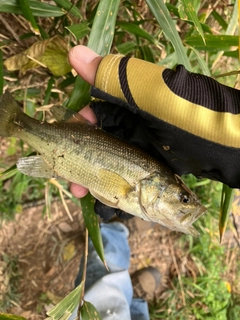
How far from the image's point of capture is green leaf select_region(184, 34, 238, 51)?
1503 mm

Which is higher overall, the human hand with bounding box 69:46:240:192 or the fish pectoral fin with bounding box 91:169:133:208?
the human hand with bounding box 69:46:240:192

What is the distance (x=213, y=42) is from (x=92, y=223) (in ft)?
3.19

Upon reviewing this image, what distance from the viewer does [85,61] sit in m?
1.22

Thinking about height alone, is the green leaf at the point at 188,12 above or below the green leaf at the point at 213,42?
above

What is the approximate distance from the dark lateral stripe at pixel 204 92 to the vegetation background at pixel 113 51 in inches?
7.6

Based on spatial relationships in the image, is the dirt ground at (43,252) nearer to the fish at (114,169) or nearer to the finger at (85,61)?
the fish at (114,169)

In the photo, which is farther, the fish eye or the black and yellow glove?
the fish eye

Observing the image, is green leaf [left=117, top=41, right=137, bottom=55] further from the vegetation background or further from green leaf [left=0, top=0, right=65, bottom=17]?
green leaf [left=0, top=0, right=65, bottom=17]

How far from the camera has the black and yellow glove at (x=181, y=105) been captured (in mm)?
1143

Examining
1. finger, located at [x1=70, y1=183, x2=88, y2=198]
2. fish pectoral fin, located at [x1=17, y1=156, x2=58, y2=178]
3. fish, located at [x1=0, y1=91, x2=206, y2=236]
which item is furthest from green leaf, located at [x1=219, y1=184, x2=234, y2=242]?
fish pectoral fin, located at [x1=17, y1=156, x2=58, y2=178]

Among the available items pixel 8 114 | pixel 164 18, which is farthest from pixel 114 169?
pixel 164 18

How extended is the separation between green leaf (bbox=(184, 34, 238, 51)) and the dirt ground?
160 centimetres

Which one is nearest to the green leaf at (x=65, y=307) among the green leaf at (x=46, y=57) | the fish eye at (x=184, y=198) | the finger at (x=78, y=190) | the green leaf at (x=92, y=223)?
the green leaf at (x=92, y=223)

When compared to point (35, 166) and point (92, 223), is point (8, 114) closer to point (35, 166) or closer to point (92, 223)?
point (35, 166)
